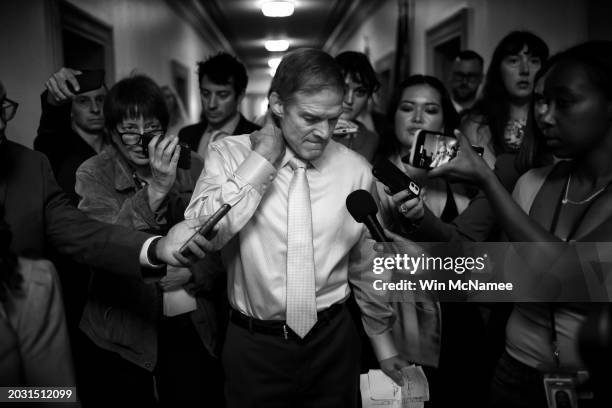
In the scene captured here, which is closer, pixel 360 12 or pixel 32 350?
pixel 32 350

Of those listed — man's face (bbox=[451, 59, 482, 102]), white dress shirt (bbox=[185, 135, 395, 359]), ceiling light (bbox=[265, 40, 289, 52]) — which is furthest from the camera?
ceiling light (bbox=[265, 40, 289, 52])

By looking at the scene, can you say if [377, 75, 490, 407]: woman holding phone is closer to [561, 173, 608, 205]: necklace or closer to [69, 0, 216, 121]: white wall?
[561, 173, 608, 205]: necklace

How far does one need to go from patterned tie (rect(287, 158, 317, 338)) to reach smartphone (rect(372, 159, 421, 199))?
0.22 metres

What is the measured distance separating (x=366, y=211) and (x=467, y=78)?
8.26 ft

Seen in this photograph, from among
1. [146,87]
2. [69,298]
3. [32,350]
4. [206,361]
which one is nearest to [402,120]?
[146,87]

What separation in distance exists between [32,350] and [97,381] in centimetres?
79

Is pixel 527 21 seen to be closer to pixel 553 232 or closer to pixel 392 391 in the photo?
pixel 553 232

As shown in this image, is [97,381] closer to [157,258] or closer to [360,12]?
[157,258]

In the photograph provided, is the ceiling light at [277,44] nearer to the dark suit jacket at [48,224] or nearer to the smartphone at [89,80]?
the smartphone at [89,80]

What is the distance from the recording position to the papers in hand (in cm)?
149

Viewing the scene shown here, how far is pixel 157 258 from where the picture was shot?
53.3 inches

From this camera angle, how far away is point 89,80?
1845mm

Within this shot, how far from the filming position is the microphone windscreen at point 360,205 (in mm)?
1396

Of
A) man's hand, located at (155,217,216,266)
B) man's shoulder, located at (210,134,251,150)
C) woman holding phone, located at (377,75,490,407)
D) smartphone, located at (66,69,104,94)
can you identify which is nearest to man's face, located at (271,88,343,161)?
man's shoulder, located at (210,134,251,150)
